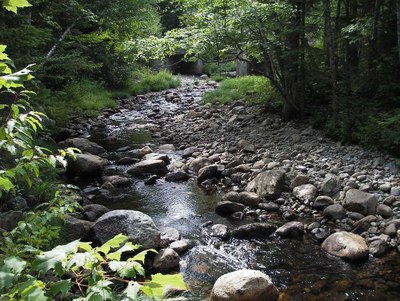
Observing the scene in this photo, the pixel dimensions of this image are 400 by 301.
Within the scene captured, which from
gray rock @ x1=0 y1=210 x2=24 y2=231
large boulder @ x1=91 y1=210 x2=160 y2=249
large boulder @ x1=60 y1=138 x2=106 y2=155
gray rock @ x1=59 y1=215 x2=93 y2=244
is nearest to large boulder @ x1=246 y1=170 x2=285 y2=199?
large boulder @ x1=91 y1=210 x2=160 y2=249

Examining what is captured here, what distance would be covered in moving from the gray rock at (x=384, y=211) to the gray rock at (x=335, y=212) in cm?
51

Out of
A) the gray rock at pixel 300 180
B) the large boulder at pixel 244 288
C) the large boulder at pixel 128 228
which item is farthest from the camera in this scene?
the gray rock at pixel 300 180

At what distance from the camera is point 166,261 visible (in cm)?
487

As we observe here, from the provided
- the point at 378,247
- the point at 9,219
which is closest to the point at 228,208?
the point at 378,247

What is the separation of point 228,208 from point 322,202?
160cm

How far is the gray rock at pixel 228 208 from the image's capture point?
6.52 metres

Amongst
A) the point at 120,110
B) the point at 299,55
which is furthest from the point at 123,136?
the point at 299,55

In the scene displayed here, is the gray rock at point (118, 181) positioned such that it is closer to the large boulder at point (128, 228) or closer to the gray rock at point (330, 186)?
the large boulder at point (128, 228)

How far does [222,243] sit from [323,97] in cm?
571

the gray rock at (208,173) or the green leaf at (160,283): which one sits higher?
the green leaf at (160,283)

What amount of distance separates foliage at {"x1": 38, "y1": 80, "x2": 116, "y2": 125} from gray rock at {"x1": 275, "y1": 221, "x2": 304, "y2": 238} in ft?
27.9

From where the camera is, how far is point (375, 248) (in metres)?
5.03

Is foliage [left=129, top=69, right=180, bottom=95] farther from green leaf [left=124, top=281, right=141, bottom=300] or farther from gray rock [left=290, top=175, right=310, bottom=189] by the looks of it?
green leaf [left=124, top=281, right=141, bottom=300]

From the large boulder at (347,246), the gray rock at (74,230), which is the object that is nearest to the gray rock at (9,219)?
the gray rock at (74,230)
